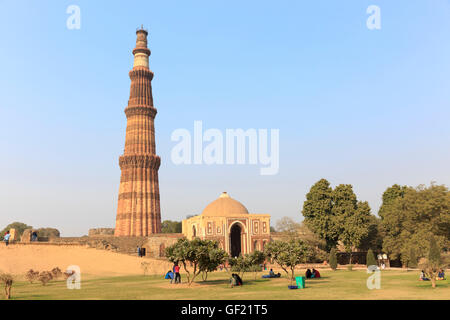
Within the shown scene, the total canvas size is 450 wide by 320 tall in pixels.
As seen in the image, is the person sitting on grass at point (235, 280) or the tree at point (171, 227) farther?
the tree at point (171, 227)

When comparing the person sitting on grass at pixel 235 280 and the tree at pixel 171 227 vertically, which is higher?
the person sitting on grass at pixel 235 280

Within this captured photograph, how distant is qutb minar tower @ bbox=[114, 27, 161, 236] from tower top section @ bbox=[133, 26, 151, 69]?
0.18 m

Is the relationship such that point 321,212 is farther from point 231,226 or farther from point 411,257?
point 231,226

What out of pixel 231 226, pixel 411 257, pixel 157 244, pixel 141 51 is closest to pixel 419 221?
pixel 411 257

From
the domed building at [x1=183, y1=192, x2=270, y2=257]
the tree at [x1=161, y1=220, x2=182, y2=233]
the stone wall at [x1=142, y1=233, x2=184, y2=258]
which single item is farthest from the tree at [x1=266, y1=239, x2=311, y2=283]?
the tree at [x1=161, y1=220, x2=182, y2=233]

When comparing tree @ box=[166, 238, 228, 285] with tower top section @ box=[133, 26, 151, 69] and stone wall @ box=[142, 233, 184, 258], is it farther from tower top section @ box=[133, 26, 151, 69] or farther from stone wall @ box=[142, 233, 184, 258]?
tower top section @ box=[133, 26, 151, 69]

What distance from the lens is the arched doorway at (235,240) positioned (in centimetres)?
5650

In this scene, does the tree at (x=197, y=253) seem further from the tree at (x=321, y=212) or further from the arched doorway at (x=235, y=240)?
the arched doorway at (x=235, y=240)

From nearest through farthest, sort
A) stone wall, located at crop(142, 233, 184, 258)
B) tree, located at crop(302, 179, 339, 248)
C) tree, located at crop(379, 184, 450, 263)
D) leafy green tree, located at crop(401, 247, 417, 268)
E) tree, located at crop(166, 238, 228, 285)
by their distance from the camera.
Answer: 1. tree, located at crop(166, 238, 228, 285)
2. leafy green tree, located at crop(401, 247, 417, 268)
3. tree, located at crop(379, 184, 450, 263)
4. tree, located at crop(302, 179, 339, 248)
5. stone wall, located at crop(142, 233, 184, 258)

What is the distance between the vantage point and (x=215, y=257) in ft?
73.3

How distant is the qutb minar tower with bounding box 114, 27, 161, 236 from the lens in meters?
→ 63.4

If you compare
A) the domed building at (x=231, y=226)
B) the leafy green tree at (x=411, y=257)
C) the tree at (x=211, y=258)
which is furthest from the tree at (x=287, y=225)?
the tree at (x=211, y=258)

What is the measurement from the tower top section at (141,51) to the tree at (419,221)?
48.5 metres

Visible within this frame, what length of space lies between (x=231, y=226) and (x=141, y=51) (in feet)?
120
